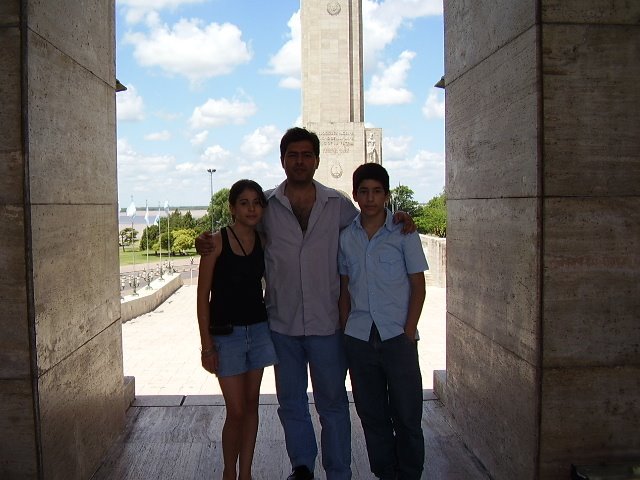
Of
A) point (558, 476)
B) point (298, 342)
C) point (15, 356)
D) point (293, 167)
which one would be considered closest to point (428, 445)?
point (558, 476)

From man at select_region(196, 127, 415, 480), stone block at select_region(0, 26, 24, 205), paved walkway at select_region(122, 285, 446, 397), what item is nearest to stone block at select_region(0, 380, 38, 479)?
stone block at select_region(0, 26, 24, 205)

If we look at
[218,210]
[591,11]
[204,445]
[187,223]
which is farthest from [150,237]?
[591,11]

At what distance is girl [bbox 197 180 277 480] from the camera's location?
10.6 feet

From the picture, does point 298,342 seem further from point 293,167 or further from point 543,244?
point 543,244

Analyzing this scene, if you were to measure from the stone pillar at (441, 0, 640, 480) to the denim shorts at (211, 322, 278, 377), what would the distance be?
1.39m

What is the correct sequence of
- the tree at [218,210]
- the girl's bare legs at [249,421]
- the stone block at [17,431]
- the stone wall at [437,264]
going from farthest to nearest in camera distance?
the tree at [218,210] < the stone wall at [437,264] < the girl's bare legs at [249,421] < the stone block at [17,431]

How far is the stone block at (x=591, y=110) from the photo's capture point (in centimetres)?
303

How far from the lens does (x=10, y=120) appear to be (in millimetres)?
2930

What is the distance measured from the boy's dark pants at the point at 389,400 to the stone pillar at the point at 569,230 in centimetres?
59

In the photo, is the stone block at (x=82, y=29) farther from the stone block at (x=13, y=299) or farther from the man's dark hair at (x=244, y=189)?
the man's dark hair at (x=244, y=189)

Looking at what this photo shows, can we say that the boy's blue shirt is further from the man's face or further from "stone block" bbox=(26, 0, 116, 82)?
"stone block" bbox=(26, 0, 116, 82)

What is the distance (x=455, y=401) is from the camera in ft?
14.9

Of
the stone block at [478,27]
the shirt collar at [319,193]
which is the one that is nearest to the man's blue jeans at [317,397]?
the shirt collar at [319,193]

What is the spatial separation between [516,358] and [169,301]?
64.8 ft
